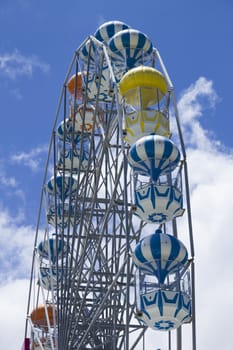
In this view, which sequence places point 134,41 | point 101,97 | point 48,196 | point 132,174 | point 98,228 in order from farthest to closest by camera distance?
1. point 48,196
2. point 98,228
3. point 101,97
4. point 134,41
5. point 132,174

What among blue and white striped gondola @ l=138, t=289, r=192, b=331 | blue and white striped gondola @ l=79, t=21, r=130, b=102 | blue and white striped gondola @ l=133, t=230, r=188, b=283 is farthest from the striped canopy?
blue and white striped gondola @ l=138, t=289, r=192, b=331

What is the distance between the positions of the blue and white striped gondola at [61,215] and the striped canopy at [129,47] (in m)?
4.62

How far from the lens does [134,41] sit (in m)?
22.6

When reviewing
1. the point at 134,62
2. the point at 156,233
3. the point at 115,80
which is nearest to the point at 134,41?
the point at 134,62

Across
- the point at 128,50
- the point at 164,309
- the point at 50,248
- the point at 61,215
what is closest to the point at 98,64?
the point at 128,50

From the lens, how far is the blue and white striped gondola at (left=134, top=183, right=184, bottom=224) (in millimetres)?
18453

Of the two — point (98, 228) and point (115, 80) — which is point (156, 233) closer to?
point (115, 80)

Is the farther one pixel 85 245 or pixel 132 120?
pixel 85 245

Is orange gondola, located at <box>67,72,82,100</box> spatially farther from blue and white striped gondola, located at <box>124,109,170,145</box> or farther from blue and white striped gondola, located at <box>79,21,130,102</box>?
blue and white striped gondola, located at <box>124,109,170,145</box>

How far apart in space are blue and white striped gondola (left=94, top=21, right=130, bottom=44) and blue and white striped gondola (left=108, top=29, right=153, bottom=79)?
2.56 meters

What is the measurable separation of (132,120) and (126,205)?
2.72 meters

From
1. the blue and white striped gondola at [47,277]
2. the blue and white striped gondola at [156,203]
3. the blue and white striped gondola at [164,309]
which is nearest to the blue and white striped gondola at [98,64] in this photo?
the blue and white striped gondola at [156,203]

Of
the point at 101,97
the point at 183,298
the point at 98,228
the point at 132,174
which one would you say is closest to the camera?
the point at 183,298

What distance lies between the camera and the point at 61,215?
2630cm
